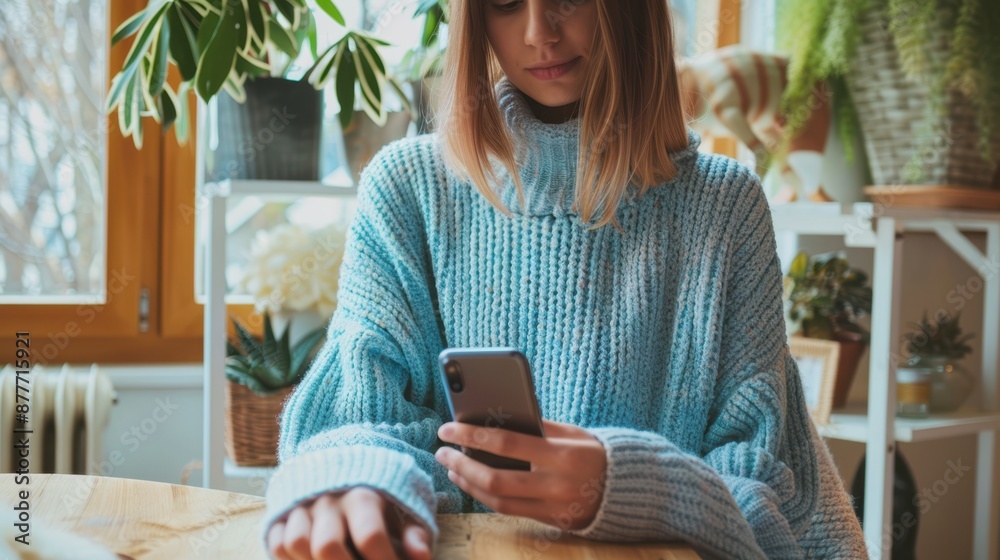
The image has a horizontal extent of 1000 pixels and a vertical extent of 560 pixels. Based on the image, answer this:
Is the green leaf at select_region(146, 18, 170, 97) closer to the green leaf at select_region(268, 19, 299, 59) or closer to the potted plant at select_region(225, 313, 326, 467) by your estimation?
the green leaf at select_region(268, 19, 299, 59)

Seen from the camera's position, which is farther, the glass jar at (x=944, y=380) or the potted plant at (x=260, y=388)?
the glass jar at (x=944, y=380)

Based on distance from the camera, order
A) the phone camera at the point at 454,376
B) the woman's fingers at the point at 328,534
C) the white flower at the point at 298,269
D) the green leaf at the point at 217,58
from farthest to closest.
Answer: the white flower at the point at 298,269 < the green leaf at the point at 217,58 < the phone camera at the point at 454,376 < the woman's fingers at the point at 328,534

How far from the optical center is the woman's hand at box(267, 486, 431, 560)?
0.59 metres

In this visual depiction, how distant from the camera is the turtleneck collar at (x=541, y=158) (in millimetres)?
958

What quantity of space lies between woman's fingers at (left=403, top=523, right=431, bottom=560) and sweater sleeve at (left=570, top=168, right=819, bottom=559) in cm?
A: 13

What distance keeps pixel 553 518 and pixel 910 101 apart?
1.28 meters

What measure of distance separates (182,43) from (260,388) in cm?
56

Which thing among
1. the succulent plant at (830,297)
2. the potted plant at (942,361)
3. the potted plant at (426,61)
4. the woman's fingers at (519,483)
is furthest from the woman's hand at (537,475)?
the potted plant at (942,361)

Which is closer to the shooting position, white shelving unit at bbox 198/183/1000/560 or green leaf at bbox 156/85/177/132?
green leaf at bbox 156/85/177/132

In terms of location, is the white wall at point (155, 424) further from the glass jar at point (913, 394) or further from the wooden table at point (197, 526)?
the glass jar at point (913, 394)

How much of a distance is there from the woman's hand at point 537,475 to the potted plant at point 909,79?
3.96 feet

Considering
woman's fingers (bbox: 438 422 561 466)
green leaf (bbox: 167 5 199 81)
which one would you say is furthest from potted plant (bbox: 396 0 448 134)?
woman's fingers (bbox: 438 422 561 466)

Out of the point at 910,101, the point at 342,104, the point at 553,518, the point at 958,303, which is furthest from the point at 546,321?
the point at 958,303

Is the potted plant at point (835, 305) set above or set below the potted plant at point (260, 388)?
above
